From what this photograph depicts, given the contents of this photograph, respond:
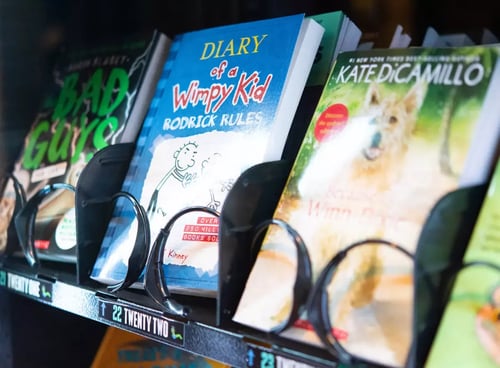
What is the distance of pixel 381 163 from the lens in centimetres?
67

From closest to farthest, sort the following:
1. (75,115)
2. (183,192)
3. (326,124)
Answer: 1. (326,124)
2. (183,192)
3. (75,115)

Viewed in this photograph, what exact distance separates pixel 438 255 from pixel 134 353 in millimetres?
751

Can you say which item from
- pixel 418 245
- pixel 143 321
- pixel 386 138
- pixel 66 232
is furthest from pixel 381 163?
pixel 66 232

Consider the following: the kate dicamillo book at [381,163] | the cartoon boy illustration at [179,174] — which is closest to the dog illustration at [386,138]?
the kate dicamillo book at [381,163]

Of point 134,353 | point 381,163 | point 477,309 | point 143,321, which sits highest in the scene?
point 381,163

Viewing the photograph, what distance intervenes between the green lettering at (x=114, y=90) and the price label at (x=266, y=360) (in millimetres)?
524

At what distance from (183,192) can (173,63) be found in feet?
0.79

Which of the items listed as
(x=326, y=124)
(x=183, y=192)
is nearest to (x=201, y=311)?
(x=183, y=192)

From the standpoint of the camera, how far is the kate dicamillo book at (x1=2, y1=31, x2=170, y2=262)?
1016 millimetres

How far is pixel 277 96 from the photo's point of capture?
808 mm

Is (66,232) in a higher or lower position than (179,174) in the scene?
lower

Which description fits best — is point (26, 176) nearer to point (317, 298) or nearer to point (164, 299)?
point (164, 299)

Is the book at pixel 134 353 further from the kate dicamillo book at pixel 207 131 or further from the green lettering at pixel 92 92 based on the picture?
the green lettering at pixel 92 92

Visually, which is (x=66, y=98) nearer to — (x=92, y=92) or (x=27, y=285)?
(x=92, y=92)
